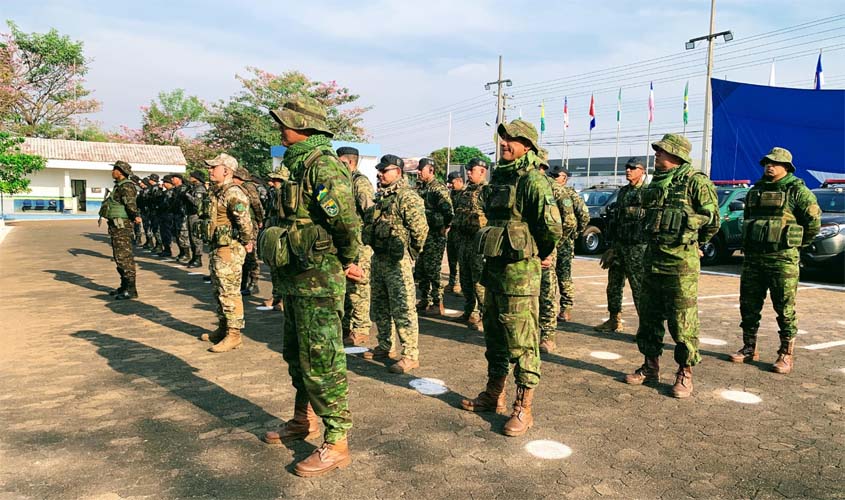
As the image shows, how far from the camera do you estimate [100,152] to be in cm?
3847

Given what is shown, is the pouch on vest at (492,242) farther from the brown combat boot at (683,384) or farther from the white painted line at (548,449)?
the brown combat boot at (683,384)

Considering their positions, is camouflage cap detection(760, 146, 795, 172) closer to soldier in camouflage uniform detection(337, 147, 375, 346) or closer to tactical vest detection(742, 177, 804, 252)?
tactical vest detection(742, 177, 804, 252)

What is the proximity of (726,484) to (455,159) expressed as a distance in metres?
84.9

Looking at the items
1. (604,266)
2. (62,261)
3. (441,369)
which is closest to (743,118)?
(604,266)

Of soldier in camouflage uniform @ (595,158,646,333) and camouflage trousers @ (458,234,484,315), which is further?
camouflage trousers @ (458,234,484,315)

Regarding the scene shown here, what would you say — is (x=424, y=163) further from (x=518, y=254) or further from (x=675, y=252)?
(x=518, y=254)

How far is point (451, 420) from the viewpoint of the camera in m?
3.82

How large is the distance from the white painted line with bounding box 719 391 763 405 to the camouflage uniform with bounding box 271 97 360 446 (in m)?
2.95

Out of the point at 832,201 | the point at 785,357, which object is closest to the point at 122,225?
the point at 785,357

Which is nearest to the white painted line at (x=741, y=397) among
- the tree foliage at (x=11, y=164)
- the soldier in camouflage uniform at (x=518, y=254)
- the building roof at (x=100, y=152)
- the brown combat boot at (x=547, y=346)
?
the brown combat boot at (x=547, y=346)

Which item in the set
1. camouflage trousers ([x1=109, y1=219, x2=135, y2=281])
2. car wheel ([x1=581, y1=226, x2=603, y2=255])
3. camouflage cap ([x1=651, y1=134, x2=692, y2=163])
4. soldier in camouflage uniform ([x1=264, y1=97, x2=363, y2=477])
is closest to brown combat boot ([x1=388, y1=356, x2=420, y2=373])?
soldier in camouflage uniform ([x1=264, y1=97, x2=363, y2=477])

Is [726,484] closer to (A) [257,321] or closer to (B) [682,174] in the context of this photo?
(B) [682,174]

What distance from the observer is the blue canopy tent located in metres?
14.3

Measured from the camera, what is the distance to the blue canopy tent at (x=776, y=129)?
14281 mm
